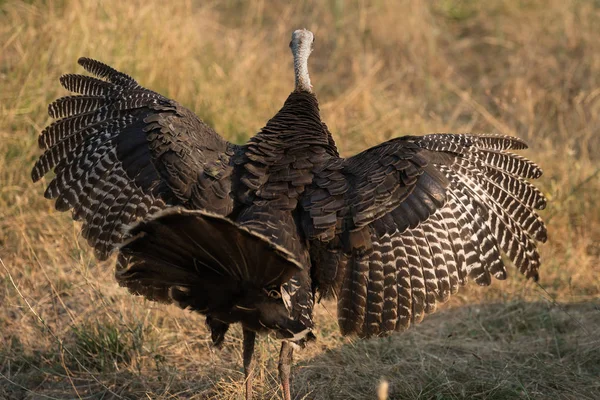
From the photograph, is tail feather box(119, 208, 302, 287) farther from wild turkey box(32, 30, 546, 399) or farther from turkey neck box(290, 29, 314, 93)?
turkey neck box(290, 29, 314, 93)

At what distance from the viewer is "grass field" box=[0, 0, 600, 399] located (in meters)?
5.89

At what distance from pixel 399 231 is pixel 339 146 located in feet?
12.2

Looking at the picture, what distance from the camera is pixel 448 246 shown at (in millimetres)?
5129

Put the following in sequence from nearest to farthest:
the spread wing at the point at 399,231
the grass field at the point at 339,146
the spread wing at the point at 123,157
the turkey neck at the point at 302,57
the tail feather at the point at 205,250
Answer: the tail feather at the point at 205,250 < the spread wing at the point at 399,231 < the spread wing at the point at 123,157 < the grass field at the point at 339,146 < the turkey neck at the point at 302,57

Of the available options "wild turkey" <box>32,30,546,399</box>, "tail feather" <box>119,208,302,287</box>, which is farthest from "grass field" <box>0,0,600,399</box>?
"tail feather" <box>119,208,302,287</box>

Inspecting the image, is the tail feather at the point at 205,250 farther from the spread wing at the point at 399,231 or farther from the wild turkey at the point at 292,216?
the spread wing at the point at 399,231

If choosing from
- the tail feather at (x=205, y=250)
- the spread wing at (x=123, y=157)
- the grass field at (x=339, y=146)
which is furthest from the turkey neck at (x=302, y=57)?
the tail feather at (x=205, y=250)

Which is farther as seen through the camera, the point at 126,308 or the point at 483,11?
the point at 483,11

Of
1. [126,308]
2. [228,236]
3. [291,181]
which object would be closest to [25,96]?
[126,308]

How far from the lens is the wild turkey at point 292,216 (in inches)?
178

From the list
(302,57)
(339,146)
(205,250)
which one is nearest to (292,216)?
(205,250)

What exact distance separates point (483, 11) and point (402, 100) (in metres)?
2.72

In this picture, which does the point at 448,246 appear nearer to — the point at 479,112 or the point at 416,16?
the point at 479,112

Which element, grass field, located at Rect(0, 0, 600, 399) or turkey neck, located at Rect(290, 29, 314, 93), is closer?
grass field, located at Rect(0, 0, 600, 399)
